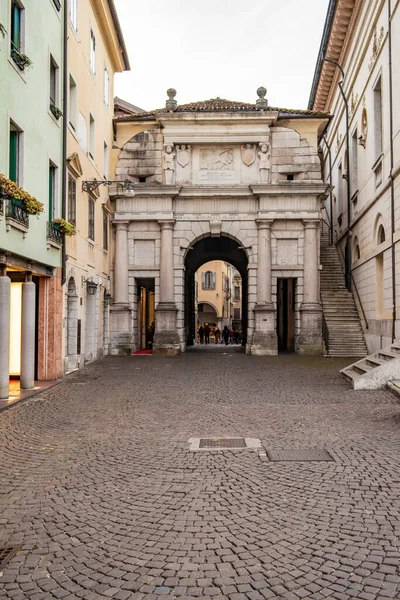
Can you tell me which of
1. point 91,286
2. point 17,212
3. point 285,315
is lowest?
point 285,315

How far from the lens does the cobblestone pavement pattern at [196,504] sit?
3547 mm

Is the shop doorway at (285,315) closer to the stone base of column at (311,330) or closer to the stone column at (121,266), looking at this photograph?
the stone base of column at (311,330)

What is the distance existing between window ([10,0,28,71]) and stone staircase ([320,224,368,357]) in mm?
16249

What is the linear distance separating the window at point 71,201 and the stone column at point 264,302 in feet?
32.1

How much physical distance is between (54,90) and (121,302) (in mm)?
11126

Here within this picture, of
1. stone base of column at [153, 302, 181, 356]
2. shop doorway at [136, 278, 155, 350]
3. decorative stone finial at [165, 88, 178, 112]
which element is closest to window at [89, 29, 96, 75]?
decorative stone finial at [165, 88, 178, 112]

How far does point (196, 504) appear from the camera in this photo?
4953mm

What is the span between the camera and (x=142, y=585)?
348cm

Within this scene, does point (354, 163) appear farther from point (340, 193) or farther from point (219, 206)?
point (219, 206)

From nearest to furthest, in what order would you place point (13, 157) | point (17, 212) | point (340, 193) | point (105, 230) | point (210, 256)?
point (17, 212) < point (13, 157) < point (105, 230) < point (340, 193) < point (210, 256)

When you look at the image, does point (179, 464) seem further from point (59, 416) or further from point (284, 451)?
point (59, 416)

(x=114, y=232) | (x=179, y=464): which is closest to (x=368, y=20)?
(x=114, y=232)

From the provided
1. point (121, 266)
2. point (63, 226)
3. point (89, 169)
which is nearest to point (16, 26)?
point (63, 226)

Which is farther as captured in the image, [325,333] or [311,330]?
[311,330]
